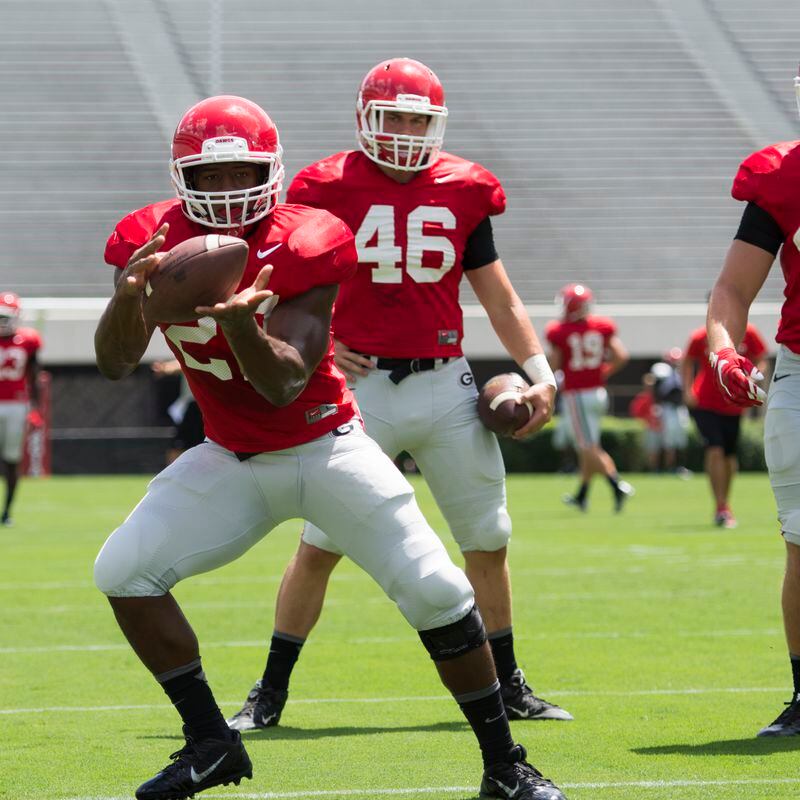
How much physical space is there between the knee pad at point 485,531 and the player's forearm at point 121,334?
133 cm

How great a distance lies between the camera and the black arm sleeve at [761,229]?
13.2 feet

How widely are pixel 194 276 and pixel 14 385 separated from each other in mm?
10008

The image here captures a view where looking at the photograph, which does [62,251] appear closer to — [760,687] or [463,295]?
[463,295]

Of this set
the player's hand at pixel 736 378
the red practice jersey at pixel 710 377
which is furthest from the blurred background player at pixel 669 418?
the player's hand at pixel 736 378

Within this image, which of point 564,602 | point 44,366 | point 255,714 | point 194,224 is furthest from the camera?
point 44,366

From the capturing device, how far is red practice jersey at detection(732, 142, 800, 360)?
3.96 meters

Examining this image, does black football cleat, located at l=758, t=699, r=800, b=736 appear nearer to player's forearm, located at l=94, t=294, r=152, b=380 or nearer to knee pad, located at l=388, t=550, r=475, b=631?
knee pad, located at l=388, t=550, r=475, b=631

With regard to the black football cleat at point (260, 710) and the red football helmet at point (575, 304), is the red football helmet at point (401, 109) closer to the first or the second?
the black football cleat at point (260, 710)

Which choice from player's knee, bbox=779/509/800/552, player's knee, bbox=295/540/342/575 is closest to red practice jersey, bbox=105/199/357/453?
player's knee, bbox=295/540/342/575

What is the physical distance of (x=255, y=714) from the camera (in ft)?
14.5

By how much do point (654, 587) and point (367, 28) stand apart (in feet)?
73.3

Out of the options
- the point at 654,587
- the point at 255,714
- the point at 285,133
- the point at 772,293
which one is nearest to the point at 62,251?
the point at 285,133

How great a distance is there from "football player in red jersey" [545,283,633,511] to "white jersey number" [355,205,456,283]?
8.31 metres

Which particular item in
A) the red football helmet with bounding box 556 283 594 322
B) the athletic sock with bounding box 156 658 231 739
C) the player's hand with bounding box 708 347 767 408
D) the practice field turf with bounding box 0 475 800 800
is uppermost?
the player's hand with bounding box 708 347 767 408
